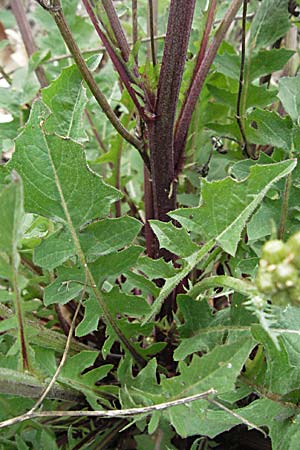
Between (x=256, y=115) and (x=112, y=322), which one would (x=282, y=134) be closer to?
(x=256, y=115)

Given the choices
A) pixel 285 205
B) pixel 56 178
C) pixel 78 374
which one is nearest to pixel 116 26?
pixel 56 178

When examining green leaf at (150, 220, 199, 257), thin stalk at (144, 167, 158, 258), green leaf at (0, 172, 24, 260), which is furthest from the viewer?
thin stalk at (144, 167, 158, 258)

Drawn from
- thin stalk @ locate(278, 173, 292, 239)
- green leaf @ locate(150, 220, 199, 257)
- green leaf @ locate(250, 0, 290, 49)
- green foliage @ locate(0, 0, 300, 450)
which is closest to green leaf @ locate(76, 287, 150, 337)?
green foliage @ locate(0, 0, 300, 450)

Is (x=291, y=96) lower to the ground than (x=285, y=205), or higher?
higher

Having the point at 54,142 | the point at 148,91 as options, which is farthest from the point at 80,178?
the point at 148,91

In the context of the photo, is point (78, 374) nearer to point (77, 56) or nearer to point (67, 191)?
point (67, 191)

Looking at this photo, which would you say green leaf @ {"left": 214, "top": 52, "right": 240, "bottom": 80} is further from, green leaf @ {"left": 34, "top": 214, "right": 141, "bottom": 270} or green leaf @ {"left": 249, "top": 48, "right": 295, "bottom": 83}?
green leaf @ {"left": 34, "top": 214, "right": 141, "bottom": 270}
